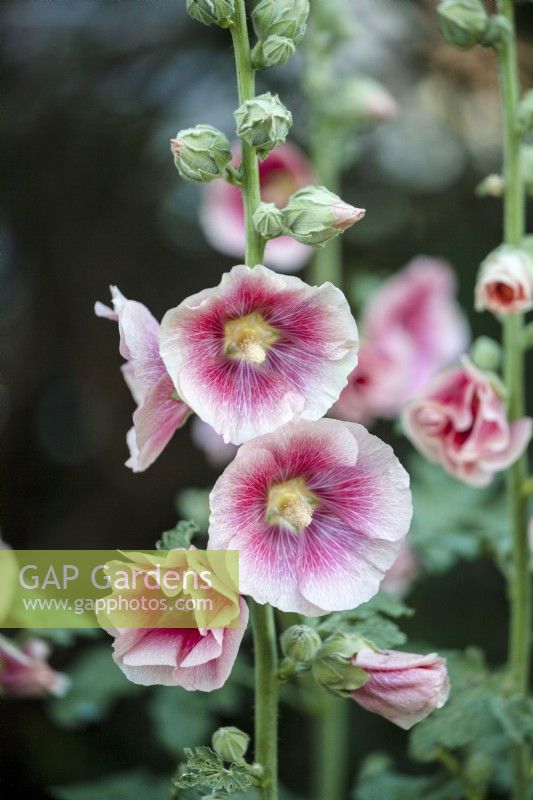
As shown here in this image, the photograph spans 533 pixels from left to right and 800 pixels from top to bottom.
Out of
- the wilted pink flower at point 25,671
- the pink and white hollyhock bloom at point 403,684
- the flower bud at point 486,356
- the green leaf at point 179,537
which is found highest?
the flower bud at point 486,356

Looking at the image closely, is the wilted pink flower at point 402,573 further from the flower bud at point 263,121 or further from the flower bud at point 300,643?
the flower bud at point 263,121

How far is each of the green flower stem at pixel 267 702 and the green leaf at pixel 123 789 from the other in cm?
38

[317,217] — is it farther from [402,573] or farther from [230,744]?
[402,573]

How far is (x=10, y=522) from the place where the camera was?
1.41 meters

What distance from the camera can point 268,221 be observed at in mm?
781

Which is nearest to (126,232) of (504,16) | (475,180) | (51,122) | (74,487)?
(51,122)

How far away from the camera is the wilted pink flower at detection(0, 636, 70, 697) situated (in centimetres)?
107

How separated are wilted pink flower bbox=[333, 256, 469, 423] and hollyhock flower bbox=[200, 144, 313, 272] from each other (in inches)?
6.6

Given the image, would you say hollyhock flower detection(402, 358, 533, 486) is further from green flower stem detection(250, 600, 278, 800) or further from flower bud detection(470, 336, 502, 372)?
green flower stem detection(250, 600, 278, 800)

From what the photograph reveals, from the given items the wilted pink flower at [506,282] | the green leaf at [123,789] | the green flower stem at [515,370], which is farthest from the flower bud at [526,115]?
the green leaf at [123,789]

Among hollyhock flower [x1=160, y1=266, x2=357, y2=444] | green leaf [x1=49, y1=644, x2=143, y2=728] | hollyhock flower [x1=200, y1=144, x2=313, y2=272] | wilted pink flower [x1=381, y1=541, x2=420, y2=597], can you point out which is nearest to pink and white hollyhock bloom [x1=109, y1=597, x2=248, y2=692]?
hollyhock flower [x1=160, y1=266, x2=357, y2=444]

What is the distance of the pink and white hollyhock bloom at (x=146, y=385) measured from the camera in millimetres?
795

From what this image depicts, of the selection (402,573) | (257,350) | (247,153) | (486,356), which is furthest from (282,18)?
(402,573)

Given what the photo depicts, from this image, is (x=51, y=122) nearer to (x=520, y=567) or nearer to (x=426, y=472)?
(x=426, y=472)
